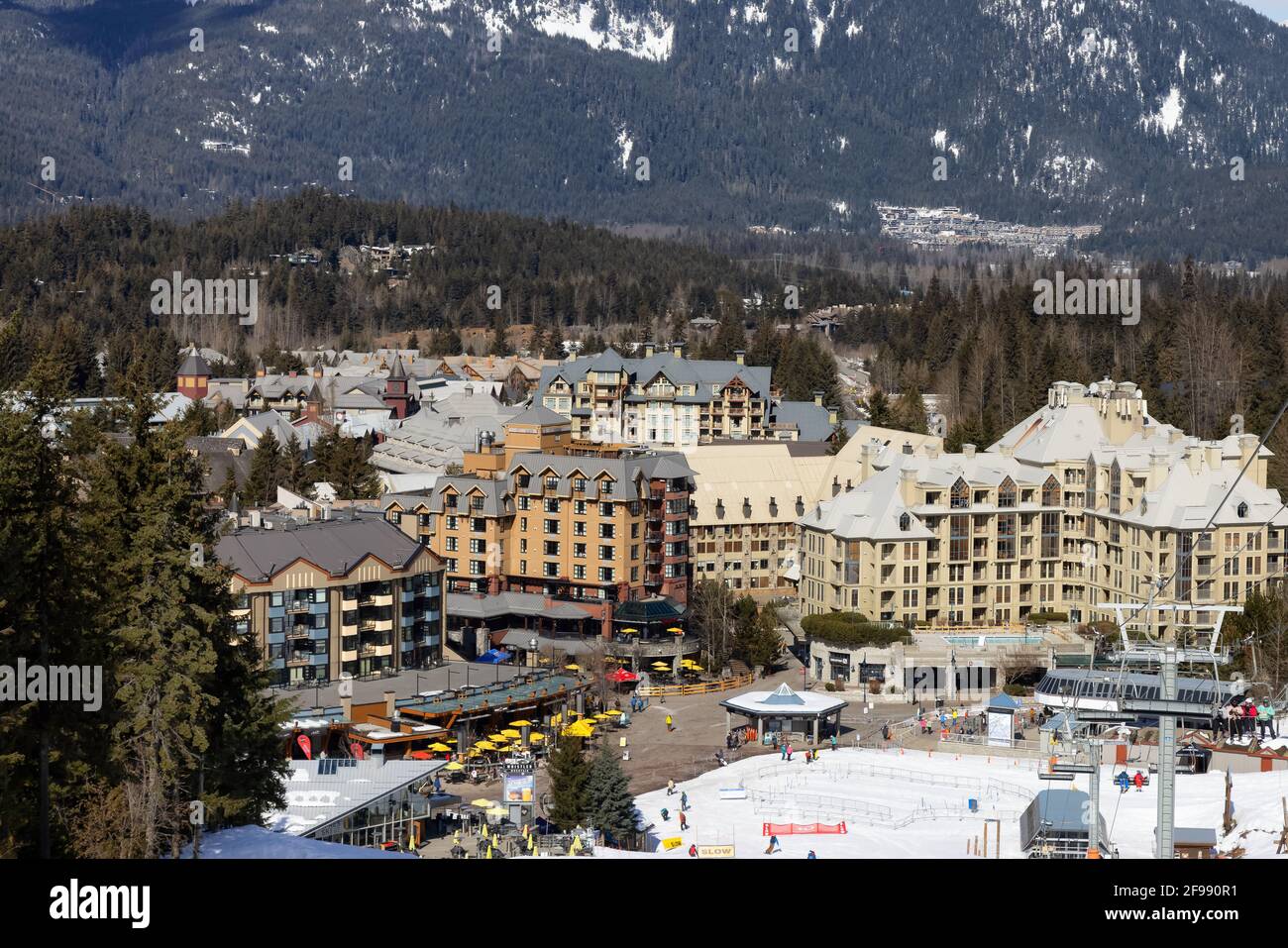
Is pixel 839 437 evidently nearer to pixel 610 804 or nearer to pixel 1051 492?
pixel 1051 492

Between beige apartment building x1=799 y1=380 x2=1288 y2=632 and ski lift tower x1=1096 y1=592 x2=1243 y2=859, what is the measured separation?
2.31 meters

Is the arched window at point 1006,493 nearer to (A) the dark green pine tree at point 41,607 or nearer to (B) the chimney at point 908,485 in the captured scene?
(B) the chimney at point 908,485

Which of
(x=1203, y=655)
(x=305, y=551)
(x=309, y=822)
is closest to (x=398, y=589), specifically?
(x=305, y=551)

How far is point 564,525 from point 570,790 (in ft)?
115

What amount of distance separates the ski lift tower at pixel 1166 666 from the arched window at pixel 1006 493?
313 inches

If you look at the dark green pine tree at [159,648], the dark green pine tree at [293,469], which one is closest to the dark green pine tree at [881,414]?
the dark green pine tree at [293,469]

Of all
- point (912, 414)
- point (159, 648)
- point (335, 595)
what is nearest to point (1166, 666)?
point (159, 648)

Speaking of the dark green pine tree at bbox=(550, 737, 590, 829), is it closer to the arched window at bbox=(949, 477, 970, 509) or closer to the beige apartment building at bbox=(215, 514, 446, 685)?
the beige apartment building at bbox=(215, 514, 446, 685)

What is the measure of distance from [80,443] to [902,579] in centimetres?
5328

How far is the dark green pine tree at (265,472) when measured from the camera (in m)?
107

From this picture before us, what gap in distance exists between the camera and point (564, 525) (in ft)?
295

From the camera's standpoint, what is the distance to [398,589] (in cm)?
7756

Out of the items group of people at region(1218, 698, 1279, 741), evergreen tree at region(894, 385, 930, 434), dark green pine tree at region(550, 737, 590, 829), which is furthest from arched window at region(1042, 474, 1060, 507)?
dark green pine tree at region(550, 737, 590, 829)
